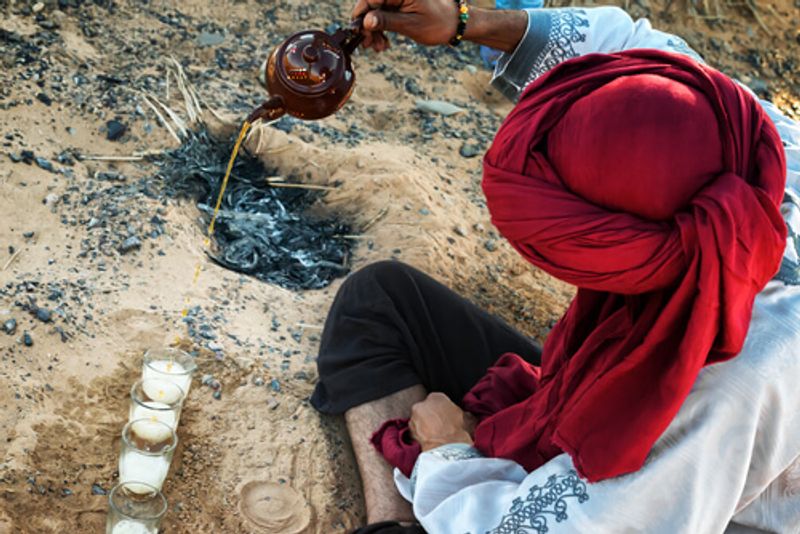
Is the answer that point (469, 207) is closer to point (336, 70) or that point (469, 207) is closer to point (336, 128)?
point (336, 128)

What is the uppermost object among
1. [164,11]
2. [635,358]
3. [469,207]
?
[635,358]

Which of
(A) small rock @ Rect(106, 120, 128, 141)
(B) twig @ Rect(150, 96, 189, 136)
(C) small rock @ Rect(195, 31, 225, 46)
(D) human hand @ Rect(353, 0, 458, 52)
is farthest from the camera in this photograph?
(C) small rock @ Rect(195, 31, 225, 46)

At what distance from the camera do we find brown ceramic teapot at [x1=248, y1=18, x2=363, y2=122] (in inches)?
99.4

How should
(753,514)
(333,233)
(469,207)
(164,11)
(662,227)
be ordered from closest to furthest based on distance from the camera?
(662,227) → (753,514) → (333,233) → (469,207) → (164,11)

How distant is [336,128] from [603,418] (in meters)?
2.61

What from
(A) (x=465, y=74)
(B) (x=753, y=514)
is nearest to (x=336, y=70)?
(B) (x=753, y=514)

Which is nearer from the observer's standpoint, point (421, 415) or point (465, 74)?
point (421, 415)

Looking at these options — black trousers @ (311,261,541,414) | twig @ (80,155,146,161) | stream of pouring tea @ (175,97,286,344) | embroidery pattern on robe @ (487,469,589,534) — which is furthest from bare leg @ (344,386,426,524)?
twig @ (80,155,146,161)

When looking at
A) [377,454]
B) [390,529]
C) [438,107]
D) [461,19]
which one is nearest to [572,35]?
[461,19]

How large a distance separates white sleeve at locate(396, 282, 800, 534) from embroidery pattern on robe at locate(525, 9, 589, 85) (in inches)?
37.9

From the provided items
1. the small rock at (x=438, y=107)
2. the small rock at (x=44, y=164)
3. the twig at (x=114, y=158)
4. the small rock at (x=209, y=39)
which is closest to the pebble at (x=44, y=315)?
the small rock at (x=44, y=164)

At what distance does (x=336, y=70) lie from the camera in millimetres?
2564

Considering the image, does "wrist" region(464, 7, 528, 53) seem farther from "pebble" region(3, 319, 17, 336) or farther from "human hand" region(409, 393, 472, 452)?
"pebble" region(3, 319, 17, 336)

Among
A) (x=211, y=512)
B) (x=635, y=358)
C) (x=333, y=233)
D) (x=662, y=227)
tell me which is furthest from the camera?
(x=333, y=233)
